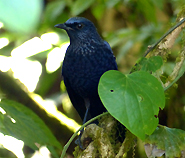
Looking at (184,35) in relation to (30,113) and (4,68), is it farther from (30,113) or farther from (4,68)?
(4,68)

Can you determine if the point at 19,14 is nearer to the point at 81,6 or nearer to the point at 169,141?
the point at 169,141

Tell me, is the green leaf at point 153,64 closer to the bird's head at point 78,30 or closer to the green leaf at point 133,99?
the green leaf at point 133,99

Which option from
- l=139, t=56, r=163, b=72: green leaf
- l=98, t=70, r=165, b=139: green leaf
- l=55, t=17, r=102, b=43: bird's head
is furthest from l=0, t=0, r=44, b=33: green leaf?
l=55, t=17, r=102, b=43: bird's head

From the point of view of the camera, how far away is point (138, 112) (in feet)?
3.83

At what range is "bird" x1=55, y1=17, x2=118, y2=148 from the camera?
7.16 feet

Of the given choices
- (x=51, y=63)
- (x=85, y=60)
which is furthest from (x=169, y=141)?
(x=51, y=63)

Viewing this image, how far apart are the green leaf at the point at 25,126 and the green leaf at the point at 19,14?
123 centimetres

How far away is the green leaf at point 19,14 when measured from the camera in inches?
11.3

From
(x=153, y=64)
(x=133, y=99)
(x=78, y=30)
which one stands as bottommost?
(x=153, y=64)

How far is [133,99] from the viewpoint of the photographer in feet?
3.91

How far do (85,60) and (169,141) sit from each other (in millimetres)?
1088

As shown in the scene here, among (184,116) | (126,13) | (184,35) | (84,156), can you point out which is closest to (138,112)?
(84,156)

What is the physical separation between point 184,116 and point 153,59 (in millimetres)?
1333

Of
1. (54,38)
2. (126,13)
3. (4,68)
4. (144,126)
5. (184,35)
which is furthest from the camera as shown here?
(126,13)
